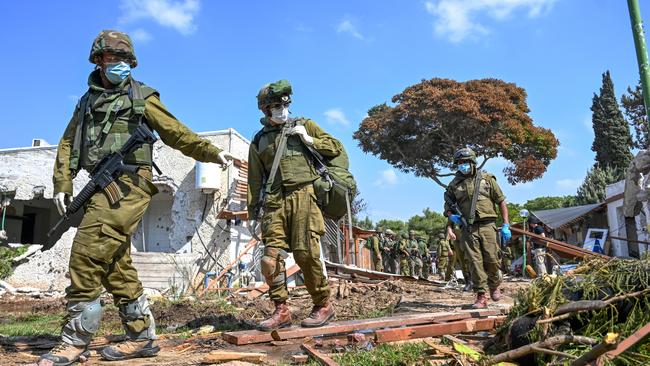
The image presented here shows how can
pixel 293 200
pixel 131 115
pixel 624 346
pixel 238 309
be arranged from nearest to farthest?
pixel 624 346 → pixel 131 115 → pixel 293 200 → pixel 238 309

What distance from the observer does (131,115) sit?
12.6 ft

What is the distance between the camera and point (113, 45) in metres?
3.81

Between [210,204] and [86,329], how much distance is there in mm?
10009

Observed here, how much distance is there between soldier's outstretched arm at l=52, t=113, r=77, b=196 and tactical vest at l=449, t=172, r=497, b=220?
15.0ft

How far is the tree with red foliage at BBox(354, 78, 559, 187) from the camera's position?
21328 millimetres

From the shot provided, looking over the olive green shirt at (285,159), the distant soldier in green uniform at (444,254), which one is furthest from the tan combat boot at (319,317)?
the distant soldier in green uniform at (444,254)

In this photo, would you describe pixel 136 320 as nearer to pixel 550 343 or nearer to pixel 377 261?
pixel 550 343

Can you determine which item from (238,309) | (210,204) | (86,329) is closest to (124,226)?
(86,329)

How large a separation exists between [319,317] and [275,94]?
1.96 m

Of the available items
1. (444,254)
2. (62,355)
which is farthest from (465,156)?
Answer: (444,254)

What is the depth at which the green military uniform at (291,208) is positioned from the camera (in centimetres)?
437

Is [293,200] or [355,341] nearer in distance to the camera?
[355,341]

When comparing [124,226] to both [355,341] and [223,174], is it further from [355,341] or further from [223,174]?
[223,174]

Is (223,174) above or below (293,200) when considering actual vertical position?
above
